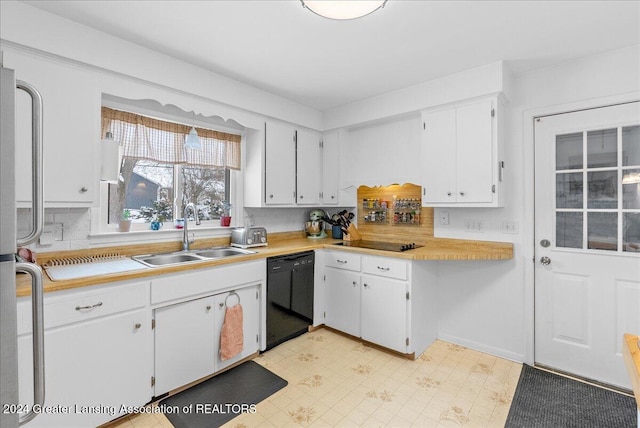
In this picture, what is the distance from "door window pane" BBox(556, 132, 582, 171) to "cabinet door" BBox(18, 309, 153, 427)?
3.16 metres

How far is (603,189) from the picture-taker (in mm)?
2258

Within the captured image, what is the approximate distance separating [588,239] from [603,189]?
38 centimetres

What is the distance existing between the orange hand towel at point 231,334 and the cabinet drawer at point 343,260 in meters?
1.03

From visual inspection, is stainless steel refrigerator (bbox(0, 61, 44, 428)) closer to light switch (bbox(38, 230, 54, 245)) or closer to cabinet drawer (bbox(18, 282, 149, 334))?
cabinet drawer (bbox(18, 282, 149, 334))

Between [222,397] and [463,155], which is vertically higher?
[463,155]

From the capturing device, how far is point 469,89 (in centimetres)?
251

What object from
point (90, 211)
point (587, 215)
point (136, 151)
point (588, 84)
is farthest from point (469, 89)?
point (90, 211)

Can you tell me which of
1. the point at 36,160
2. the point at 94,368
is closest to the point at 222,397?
the point at 94,368

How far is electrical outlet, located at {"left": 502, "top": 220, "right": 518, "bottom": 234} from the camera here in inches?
102

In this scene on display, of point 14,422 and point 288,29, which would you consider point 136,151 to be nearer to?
point 288,29

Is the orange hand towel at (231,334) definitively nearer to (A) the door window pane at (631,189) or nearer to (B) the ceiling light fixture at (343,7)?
(B) the ceiling light fixture at (343,7)

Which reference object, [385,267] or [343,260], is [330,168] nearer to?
[343,260]

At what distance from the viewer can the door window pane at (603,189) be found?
222 centimetres

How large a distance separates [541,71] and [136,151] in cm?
327
